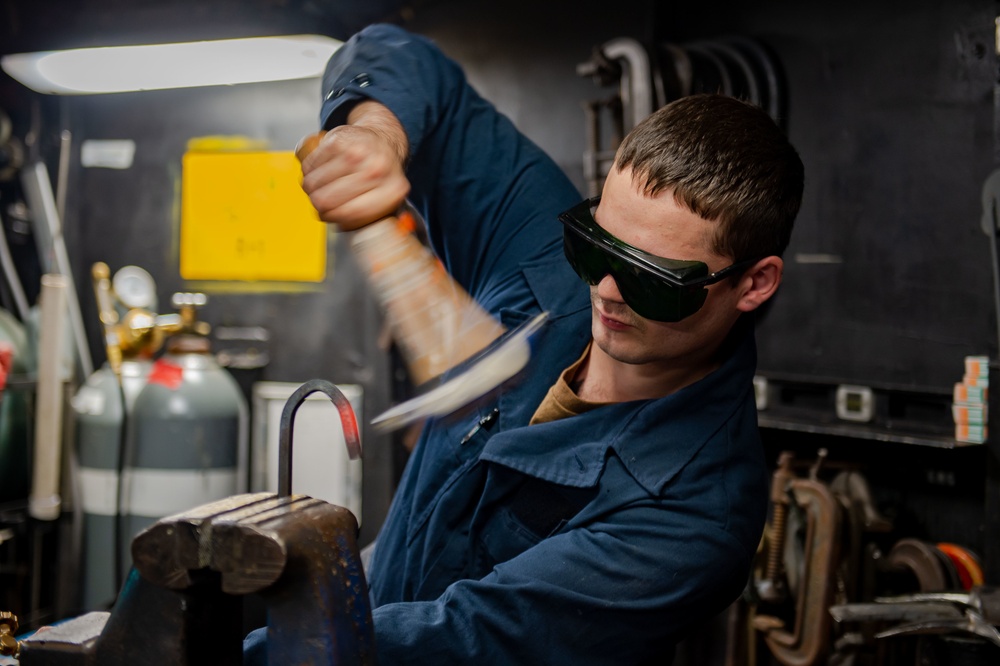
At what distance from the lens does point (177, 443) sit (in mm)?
3979

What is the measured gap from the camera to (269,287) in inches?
185

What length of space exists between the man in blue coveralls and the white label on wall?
393 cm

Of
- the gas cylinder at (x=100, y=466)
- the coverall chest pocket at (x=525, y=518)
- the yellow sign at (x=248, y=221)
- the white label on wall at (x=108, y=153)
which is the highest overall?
the white label on wall at (x=108, y=153)

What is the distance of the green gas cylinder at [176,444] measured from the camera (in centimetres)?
397

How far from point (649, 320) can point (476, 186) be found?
1.74 feet

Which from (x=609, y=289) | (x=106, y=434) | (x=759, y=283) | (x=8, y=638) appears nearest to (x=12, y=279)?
(x=106, y=434)

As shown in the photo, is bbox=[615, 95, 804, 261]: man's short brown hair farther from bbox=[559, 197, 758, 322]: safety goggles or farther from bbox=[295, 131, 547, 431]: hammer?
bbox=[295, 131, 547, 431]: hammer

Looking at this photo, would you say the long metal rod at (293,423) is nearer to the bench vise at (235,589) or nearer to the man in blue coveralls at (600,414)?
the bench vise at (235,589)

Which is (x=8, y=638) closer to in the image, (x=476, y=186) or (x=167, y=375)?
(x=476, y=186)

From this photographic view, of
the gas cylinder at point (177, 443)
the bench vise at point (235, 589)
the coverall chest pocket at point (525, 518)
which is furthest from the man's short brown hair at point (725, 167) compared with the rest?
the gas cylinder at point (177, 443)

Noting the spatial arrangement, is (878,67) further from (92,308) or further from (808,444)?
(92,308)

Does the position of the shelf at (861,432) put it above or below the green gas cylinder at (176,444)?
above

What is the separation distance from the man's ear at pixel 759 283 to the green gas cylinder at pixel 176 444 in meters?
3.19

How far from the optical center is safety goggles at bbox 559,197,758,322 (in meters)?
1.21
